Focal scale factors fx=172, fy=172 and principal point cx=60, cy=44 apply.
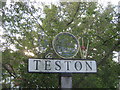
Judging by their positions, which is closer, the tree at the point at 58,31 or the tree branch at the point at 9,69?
the tree at the point at 58,31

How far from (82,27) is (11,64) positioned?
2524 millimetres

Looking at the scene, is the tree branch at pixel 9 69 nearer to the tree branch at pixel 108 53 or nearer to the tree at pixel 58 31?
the tree at pixel 58 31

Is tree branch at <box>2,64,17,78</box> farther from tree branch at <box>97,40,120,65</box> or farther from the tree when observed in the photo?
tree branch at <box>97,40,120,65</box>

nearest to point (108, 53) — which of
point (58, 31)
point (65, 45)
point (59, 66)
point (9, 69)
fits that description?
point (58, 31)

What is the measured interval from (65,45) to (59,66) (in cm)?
56

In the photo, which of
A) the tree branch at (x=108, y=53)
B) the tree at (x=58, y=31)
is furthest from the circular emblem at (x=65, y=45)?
the tree branch at (x=108, y=53)

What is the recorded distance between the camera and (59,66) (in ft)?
9.18

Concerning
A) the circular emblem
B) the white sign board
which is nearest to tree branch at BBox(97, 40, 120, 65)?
the circular emblem

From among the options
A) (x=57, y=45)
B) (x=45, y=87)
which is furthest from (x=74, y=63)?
(x=45, y=87)

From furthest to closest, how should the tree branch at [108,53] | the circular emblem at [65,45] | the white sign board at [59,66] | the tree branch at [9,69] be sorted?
1. the tree branch at [9,69]
2. the tree branch at [108,53]
3. the circular emblem at [65,45]
4. the white sign board at [59,66]

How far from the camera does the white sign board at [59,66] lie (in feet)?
9.08

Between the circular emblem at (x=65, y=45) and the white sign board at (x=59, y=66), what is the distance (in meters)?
0.18

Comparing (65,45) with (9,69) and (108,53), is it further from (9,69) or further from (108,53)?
(9,69)

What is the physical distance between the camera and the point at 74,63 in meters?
2.84
